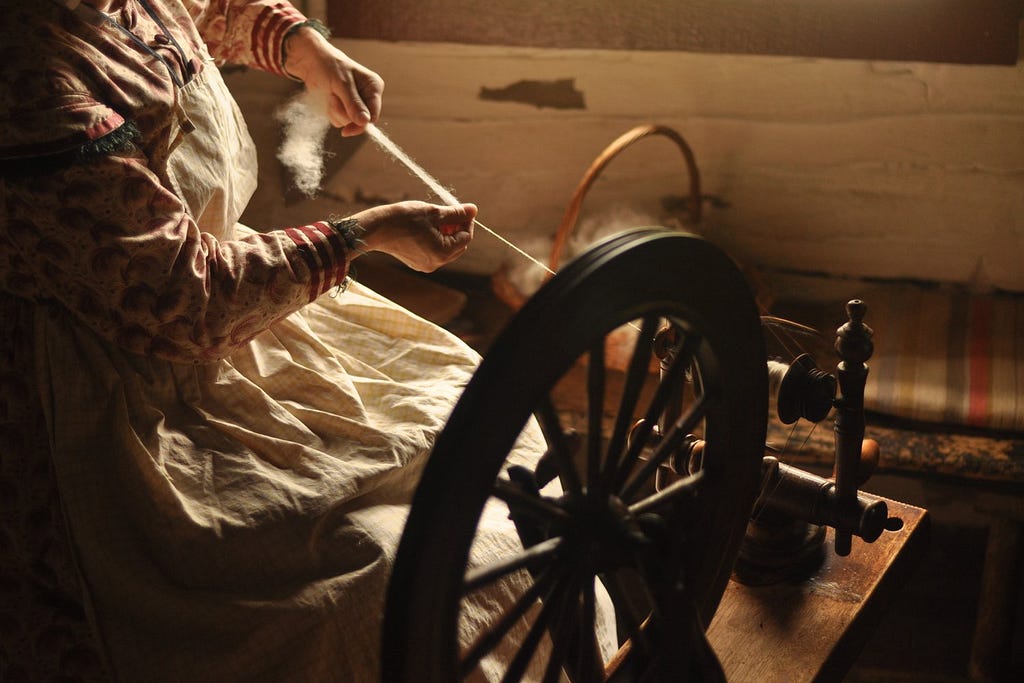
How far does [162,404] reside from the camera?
123 centimetres

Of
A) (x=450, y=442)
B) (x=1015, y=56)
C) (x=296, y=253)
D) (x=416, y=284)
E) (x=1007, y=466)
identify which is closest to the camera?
(x=450, y=442)

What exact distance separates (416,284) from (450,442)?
1719mm

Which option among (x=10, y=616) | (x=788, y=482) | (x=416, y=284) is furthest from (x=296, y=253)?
(x=416, y=284)

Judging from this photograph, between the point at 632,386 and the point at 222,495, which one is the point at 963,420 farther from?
the point at 222,495

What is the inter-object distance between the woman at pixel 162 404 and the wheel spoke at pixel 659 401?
250 millimetres

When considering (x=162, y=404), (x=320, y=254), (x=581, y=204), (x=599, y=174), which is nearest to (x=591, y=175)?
(x=581, y=204)

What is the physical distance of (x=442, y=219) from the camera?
1.28 m

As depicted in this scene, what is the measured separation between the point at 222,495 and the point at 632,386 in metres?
0.49

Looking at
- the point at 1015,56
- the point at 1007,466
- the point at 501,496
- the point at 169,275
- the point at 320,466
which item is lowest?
the point at 1007,466

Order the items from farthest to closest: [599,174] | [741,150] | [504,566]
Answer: [741,150] < [599,174] < [504,566]

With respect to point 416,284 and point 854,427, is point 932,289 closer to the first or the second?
point 416,284

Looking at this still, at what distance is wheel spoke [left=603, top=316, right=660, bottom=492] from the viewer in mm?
937

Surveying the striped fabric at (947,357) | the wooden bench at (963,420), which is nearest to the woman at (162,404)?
the wooden bench at (963,420)

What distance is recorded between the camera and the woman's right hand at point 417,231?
48.9 inches
